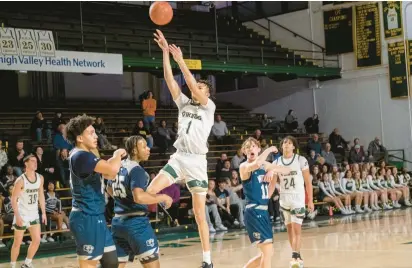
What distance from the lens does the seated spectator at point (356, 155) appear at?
23.5 meters

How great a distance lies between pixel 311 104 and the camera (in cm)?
2772

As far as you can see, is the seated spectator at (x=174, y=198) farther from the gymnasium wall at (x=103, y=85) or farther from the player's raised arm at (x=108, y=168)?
the gymnasium wall at (x=103, y=85)

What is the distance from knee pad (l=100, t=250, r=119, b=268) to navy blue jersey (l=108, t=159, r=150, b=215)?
0.60 meters

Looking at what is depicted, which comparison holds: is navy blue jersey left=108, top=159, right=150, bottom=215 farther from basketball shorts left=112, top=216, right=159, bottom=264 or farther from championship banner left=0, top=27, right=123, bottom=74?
championship banner left=0, top=27, right=123, bottom=74

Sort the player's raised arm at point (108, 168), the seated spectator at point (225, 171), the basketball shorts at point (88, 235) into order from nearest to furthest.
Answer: the player's raised arm at point (108, 168)
the basketball shorts at point (88, 235)
the seated spectator at point (225, 171)

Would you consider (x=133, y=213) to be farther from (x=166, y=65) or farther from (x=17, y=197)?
(x=17, y=197)

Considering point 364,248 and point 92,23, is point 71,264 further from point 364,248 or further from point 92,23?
point 92,23

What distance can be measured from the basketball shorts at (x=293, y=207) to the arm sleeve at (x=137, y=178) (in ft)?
11.5

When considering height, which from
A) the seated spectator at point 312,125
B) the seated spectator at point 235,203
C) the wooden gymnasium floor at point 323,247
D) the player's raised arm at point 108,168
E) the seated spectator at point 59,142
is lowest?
the wooden gymnasium floor at point 323,247

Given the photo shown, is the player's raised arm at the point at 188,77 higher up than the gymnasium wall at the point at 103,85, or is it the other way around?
the gymnasium wall at the point at 103,85

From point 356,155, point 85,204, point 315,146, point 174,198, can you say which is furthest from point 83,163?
point 356,155

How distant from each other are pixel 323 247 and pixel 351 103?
15.9 meters

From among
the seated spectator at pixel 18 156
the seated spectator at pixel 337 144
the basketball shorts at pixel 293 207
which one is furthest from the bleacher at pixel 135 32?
the basketball shorts at pixel 293 207

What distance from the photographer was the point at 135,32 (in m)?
23.9
